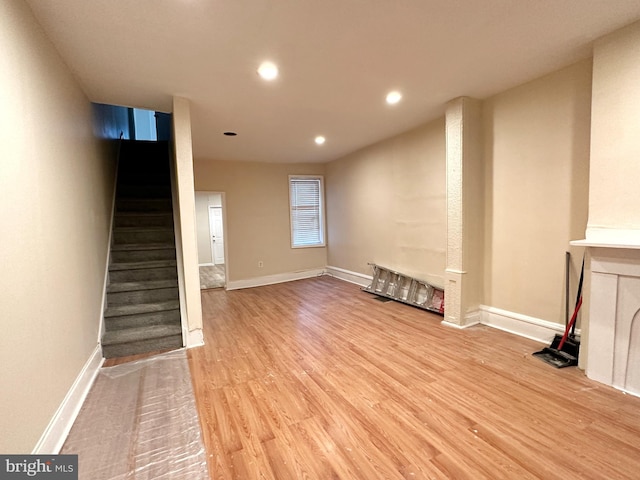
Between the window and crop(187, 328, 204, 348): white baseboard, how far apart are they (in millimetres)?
3536

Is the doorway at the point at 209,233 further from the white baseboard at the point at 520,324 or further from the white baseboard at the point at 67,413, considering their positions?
the white baseboard at the point at 520,324

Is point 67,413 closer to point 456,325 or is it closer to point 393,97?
point 456,325

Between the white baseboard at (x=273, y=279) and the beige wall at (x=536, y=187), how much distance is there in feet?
13.0

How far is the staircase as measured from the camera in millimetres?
3092

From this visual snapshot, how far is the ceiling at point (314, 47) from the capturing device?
5.89 ft

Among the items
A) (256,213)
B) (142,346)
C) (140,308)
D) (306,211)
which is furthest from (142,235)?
(306,211)

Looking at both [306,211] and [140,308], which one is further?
[306,211]

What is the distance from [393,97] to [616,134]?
188 cm

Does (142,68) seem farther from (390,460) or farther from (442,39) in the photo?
(390,460)

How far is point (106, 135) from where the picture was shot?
160 inches

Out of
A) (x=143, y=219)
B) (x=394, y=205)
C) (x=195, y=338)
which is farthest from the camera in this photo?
(x=394, y=205)

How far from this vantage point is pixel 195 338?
3137mm

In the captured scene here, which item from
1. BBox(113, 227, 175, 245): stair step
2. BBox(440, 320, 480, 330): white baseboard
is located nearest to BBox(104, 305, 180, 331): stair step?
BBox(113, 227, 175, 245): stair step

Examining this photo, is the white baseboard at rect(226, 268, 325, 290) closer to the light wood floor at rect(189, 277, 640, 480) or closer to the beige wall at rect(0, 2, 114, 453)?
the light wood floor at rect(189, 277, 640, 480)
